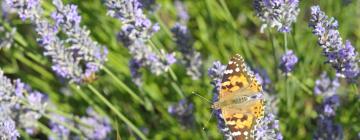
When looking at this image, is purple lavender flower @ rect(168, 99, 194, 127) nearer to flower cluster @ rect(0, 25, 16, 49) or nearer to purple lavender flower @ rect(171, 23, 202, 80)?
purple lavender flower @ rect(171, 23, 202, 80)

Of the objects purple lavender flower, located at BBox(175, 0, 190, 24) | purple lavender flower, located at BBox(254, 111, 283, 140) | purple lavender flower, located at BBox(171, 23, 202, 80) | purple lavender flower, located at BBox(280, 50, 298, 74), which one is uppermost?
purple lavender flower, located at BBox(175, 0, 190, 24)

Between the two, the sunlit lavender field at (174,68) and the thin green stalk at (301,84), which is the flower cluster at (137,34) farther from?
the thin green stalk at (301,84)

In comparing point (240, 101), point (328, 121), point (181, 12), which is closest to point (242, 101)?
point (240, 101)

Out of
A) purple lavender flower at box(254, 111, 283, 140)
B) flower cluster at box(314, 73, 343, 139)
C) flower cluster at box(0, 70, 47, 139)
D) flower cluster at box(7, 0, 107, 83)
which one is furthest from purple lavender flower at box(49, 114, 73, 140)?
flower cluster at box(314, 73, 343, 139)

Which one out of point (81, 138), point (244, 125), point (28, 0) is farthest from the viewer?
point (81, 138)

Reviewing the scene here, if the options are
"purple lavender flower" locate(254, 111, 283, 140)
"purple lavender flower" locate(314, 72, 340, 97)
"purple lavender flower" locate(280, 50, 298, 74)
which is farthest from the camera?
"purple lavender flower" locate(314, 72, 340, 97)

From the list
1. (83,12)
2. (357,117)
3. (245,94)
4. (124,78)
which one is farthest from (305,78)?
(83,12)

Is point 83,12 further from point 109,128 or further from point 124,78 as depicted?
point 109,128
